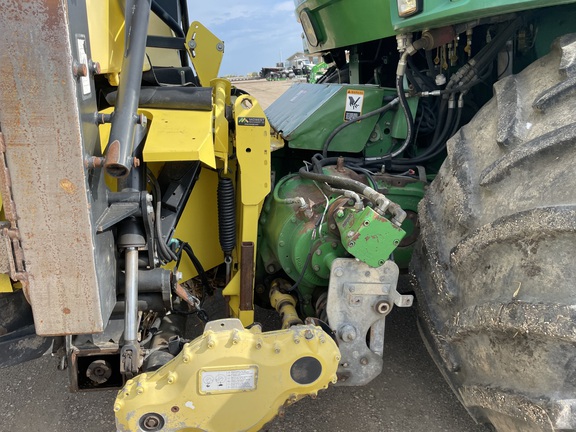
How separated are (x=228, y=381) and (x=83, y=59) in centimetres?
95

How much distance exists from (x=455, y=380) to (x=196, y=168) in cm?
117

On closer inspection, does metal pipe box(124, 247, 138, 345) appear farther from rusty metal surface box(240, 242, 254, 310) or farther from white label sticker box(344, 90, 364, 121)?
white label sticker box(344, 90, 364, 121)

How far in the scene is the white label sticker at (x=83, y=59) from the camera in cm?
125

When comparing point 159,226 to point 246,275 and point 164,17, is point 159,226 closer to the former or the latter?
point 246,275

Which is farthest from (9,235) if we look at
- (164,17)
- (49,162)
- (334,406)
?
(164,17)

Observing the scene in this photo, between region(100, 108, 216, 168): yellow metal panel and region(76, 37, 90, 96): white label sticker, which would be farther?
region(100, 108, 216, 168): yellow metal panel

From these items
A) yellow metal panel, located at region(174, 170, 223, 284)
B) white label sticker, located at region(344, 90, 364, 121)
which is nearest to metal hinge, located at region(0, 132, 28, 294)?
yellow metal panel, located at region(174, 170, 223, 284)

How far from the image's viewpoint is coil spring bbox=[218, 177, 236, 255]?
2.02 metres

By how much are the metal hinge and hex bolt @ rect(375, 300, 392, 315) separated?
1.07 metres

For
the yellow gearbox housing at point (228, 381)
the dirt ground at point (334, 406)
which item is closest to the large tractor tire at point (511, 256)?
the yellow gearbox housing at point (228, 381)

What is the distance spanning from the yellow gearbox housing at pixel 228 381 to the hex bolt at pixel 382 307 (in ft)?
0.84

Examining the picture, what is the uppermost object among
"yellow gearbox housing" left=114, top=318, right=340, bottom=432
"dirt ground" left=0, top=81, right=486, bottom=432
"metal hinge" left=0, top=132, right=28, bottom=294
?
"metal hinge" left=0, top=132, right=28, bottom=294

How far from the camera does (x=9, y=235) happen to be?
1.25 metres

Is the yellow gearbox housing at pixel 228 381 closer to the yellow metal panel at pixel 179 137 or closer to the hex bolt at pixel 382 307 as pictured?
the hex bolt at pixel 382 307
